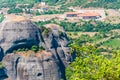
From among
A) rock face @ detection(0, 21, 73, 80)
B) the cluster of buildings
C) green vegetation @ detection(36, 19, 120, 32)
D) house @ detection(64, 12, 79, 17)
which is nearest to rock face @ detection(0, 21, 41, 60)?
rock face @ detection(0, 21, 73, 80)

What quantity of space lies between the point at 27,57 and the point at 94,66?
2385 cm

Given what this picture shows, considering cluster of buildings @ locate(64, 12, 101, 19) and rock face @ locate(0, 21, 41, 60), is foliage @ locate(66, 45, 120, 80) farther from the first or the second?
cluster of buildings @ locate(64, 12, 101, 19)

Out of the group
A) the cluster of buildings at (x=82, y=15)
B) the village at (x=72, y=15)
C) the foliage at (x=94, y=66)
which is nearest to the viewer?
the foliage at (x=94, y=66)

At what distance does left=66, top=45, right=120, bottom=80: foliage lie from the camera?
67.0ft

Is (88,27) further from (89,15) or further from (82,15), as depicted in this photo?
(89,15)

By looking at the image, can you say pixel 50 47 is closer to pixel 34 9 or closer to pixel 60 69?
pixel 60 69

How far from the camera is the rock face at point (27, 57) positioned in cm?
4472

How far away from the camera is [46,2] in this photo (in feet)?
456

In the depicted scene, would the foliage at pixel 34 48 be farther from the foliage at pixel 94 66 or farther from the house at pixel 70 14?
the house at pixel 70 14

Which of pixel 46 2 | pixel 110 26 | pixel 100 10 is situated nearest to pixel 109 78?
pixel 110 26

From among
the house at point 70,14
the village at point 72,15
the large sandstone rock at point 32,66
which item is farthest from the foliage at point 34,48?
the house at point 70,14

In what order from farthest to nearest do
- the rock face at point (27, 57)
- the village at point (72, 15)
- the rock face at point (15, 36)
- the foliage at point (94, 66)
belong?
the village at point (72, 15) → the rock face at point (15, 36) → the rock face at point (27, 57) → the foliage at point (94, 66)

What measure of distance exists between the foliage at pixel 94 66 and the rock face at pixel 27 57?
22668mm

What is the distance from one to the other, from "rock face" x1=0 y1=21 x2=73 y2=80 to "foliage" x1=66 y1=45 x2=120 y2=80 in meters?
22.7
